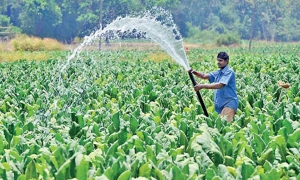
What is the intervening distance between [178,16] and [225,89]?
82.0 m

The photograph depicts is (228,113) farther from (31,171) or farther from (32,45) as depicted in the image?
(32,45)

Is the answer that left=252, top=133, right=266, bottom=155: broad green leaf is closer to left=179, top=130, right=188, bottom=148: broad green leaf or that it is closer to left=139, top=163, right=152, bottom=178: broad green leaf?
left=179, top=130, right=188, bottom=148: broad green leaf

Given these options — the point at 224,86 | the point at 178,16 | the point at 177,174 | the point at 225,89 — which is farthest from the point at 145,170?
the point at 178,16

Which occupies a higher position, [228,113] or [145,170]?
[145,170]

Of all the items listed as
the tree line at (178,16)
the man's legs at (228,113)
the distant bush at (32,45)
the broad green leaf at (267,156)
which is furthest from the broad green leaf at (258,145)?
the tree line at (178,16)

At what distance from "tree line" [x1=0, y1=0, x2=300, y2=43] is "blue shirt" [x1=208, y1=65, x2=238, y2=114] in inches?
2204

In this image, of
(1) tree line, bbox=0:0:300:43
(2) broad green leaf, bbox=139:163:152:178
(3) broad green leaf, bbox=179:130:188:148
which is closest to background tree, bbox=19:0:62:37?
(1) tree line, bbox=0:0:300:43

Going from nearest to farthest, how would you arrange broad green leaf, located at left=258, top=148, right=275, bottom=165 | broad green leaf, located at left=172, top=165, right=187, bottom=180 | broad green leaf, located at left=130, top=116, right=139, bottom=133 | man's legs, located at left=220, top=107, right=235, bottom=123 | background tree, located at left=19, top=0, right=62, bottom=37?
broad green leaf, located at left=172, top=165, right=187, bottom=180, broad green leaf, located at left=258, top=148, right=275, bottom=165, broad green leaf, located at left=130, top=116, right=139, bottom=133, man's legs, located at left=220, top=107, right=235, bottom=123, background tree, located at left=19, top=0, right=62, bottom=37

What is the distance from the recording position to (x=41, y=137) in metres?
6.72

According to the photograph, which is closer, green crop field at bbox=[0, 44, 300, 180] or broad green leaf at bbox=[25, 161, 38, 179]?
green crop field at bbox=[0, 44, 300, 180]

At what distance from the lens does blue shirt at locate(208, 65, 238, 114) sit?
8117 millimetres

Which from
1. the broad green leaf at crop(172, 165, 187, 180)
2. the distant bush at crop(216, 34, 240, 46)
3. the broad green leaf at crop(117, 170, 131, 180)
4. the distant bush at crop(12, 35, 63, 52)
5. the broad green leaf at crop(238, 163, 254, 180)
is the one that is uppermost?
the broad green leaf at crop(117, 170, 131, 180)

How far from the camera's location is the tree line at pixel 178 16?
244 ft

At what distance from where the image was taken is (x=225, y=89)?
8344 mm
